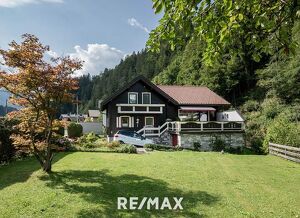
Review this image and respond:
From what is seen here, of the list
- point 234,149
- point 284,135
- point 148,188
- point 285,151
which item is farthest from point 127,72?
point 148,188

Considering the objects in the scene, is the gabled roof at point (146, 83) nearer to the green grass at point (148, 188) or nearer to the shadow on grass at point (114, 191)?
the green grass at point (148, 188)

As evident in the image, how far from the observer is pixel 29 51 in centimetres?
1153

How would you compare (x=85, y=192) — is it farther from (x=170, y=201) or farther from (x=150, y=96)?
(x=150, y=96)

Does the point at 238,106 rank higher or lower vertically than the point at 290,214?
higher

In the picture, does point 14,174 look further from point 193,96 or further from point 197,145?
point 193,96

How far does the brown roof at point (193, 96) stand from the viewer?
33.1 m

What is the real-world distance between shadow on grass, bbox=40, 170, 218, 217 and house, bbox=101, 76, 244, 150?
15.6 meters

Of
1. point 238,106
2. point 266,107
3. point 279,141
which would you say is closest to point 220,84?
point 238,106

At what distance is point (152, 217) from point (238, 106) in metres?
39.7

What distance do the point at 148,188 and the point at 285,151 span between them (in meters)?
12.5

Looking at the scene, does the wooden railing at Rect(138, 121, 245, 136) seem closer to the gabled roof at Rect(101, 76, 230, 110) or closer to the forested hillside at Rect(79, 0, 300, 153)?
the forested hillside at Rect(79, 0, 300, 153)

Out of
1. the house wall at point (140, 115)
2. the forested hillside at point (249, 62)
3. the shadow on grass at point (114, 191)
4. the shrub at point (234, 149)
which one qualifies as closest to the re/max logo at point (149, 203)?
the shadow on grass at point (114, 191)

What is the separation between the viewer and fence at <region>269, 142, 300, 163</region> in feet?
57.3

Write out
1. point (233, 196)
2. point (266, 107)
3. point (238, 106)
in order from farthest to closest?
point (238, 106) < point (266, 107) < point (233, 196)
